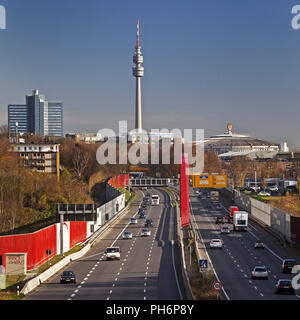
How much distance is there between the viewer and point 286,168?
174m

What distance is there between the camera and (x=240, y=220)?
209 feet

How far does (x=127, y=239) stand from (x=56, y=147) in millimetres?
61542

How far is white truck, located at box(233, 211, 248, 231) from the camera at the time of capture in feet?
208

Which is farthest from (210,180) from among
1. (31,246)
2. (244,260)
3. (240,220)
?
(31,246)

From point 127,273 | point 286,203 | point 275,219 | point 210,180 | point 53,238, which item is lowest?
point 127,273

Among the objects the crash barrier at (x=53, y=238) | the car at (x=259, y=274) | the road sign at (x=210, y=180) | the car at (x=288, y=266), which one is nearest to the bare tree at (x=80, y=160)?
the road sign at (x=210, y=180)

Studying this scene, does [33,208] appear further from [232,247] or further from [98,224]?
[232,247]

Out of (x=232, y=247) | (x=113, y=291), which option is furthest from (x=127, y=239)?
(x=113, y=291)

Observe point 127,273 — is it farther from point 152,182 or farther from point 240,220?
point 152,182

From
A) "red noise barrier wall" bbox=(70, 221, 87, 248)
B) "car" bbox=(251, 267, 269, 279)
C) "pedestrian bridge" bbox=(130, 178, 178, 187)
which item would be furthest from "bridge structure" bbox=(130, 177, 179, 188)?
"car" bbox=(251, 267, 269, 279)

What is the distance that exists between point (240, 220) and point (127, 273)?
27.5 metres

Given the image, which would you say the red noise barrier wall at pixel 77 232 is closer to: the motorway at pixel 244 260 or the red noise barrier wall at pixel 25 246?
the motorway at pixel 244 260

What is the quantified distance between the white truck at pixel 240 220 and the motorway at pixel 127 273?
226 inches

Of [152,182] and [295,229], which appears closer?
[295,229]
